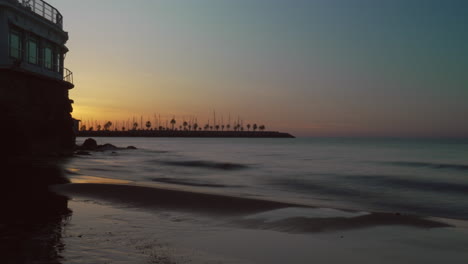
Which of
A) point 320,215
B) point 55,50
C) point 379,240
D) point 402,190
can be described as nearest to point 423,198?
point 402,190

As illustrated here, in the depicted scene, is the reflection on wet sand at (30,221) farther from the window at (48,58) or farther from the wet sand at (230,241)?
the window at (48,58)

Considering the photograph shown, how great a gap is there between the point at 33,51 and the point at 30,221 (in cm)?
2511

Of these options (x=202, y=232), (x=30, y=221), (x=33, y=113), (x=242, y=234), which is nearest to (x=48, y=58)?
(x=33, y=113)

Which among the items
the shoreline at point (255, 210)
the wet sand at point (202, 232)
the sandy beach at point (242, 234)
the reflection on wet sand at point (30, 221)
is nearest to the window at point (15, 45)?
the reflection on wet sand at point (30, 221)

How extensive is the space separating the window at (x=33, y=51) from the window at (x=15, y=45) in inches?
52.8

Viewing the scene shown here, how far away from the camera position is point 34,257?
4.98 meters

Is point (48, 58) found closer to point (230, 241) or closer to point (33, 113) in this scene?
point (33, 113)

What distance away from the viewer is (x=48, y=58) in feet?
101

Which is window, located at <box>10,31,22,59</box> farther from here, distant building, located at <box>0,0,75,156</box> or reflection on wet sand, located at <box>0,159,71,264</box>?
reflection on wet sand, located at <box>0,159,71,264</box>

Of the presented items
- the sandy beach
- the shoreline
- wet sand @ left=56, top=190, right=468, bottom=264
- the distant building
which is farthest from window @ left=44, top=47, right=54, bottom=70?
wet sand @ left=56, top=190, right=468, bottom=264

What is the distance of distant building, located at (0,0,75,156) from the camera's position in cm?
2344

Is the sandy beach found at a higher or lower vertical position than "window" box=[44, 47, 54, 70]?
lower

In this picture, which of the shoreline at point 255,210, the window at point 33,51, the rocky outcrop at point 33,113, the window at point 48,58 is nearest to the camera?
the shoreline at point 255,210

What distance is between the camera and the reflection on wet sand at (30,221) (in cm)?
515
